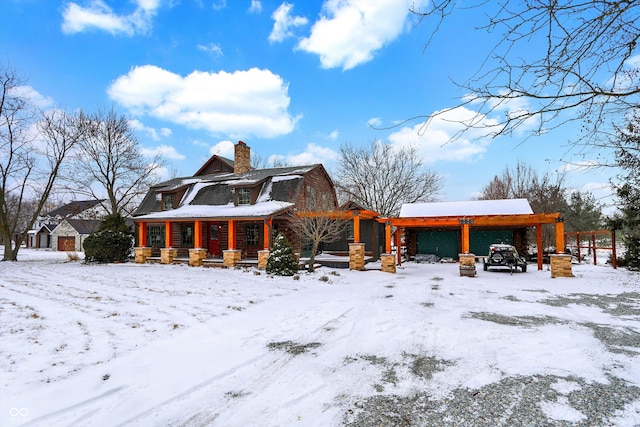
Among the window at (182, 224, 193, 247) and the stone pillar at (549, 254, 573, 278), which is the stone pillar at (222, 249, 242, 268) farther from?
the stone pillar at (549, 254, 573, 278)

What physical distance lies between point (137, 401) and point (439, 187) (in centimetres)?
3295

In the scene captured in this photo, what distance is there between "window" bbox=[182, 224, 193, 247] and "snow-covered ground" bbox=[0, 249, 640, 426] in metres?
12.2

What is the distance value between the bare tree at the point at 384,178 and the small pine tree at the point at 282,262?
19772mm

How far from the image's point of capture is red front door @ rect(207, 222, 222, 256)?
21.3 meters

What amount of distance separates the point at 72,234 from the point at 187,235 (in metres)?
28.4

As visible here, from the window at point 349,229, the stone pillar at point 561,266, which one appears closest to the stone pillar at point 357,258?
the window at point 349,229

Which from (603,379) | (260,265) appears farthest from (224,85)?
(603,379)

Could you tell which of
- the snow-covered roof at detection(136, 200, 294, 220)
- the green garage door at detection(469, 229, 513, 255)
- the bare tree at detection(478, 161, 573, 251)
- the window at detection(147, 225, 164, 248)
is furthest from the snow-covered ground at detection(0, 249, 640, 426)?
the bare tree at detection(478, 161, 573, 251)

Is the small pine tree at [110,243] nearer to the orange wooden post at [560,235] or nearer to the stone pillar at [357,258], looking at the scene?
the stone pillar at [357,258]

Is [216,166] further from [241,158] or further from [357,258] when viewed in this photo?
[357,258]

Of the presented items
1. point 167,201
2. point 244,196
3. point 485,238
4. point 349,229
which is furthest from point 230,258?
point 485,238

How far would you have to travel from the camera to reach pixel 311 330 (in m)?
6.39

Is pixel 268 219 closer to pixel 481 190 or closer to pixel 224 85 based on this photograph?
pixel 224 85

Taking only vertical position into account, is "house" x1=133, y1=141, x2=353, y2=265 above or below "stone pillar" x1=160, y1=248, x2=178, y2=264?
above
